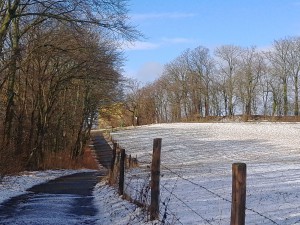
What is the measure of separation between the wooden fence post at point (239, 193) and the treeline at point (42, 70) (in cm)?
1466

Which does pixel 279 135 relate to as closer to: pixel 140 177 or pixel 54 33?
pixel 54 33

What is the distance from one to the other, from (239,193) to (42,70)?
2917 cm

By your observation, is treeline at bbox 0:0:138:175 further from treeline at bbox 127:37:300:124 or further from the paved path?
treeline at bbox 127:37:300:124

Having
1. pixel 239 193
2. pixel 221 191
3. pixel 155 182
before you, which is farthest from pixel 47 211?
pixel 239 193

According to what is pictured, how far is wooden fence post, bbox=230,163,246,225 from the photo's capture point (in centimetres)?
561

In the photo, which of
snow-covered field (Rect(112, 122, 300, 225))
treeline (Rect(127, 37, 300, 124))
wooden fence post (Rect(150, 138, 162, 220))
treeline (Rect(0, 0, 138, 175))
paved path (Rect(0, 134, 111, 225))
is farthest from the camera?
treeline (Rect(127, 37, 300, 124))

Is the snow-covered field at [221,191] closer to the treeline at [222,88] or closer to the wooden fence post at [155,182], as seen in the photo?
the wooden fence post at [155,182]

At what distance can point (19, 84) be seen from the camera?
3375cm

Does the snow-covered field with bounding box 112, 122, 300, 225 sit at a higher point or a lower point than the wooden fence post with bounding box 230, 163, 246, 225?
lower

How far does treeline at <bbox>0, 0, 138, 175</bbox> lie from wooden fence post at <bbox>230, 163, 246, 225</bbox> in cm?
1466

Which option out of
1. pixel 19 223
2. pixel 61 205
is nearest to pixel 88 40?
→ pixel 61 205

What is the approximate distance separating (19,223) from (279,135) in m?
48.3

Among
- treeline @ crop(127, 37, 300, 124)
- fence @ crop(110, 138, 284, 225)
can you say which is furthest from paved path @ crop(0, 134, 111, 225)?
treeline @ crop(127, 37, 300, 124)

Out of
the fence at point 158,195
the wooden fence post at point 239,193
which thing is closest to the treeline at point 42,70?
the fence at point 158,195
